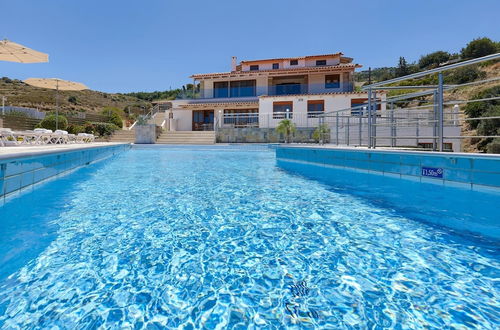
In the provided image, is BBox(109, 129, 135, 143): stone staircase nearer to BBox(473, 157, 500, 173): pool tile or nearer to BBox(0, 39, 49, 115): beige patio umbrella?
BBox(0, 39, 49, 115): beige patio umbrella

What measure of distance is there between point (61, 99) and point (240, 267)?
58063 millimetres

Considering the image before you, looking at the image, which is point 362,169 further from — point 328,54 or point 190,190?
point 328,54

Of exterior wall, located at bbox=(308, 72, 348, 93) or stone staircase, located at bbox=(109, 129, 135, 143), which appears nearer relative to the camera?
stone staircase, located at bbox=(109, 129, 135, 143)

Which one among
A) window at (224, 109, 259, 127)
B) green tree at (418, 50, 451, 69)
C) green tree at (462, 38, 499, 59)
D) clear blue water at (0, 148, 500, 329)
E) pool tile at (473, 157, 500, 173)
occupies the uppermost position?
green tree at (418, 50, 451, 69)

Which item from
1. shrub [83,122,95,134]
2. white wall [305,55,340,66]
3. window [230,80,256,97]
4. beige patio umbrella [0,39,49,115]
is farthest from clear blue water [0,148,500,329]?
white wall [305,55,340,66]

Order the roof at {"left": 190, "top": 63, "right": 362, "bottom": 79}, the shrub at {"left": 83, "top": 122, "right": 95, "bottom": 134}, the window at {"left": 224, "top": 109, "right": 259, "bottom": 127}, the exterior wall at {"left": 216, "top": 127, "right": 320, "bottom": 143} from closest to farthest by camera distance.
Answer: the exterior wall at {"left": 216, "top": 127, "right": 320, "bottom": 143}
the shrub at {"left": 83, "top": 122, "right": 95, "bottom": 134}
the window at {"left": 224, "top": 109, "right": 259, "bottom": 127}
the roof at {"left": 190, "top": 63, "right": 362, "bottom": 79}

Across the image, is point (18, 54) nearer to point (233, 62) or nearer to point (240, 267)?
point (240, 267)

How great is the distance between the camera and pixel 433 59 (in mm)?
44969

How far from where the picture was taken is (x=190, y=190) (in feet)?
18.3

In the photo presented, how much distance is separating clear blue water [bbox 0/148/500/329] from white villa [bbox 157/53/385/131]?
19.0m

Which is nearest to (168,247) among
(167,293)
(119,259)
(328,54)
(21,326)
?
(119,259)

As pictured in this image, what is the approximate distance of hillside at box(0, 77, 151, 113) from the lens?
1671 inches

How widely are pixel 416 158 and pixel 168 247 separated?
5.10 m

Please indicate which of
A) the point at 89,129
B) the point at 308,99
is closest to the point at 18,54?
the point at 89,129
